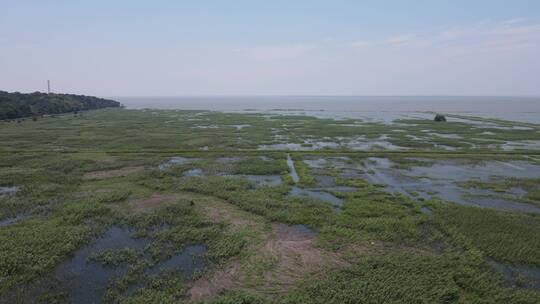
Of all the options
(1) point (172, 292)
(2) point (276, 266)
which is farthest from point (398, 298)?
(1) point (172, 292)

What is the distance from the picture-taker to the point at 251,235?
519 inches

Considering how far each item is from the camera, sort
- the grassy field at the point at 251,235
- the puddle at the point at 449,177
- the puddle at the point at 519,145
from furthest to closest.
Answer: the puddle at the point at 519,145 → the puddle at the point at 449,177 → the grassy field at the point at 251,235

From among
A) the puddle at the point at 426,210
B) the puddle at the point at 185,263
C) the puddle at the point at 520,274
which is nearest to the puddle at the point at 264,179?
the puddle at the point at 426,210

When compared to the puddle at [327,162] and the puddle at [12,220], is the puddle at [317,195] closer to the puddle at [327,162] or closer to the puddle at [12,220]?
the puddle at [327,162]

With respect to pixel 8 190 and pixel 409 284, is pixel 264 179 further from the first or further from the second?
pixel 8 190

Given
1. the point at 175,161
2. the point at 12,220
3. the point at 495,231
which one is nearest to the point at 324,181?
the point at 495,231

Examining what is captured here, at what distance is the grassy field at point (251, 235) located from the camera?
945cm

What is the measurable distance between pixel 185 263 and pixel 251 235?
316 cm

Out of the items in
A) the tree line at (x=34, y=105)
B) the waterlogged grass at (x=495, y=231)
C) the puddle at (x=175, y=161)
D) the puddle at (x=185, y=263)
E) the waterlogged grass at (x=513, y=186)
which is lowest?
the puddle at (x=185, y=263)

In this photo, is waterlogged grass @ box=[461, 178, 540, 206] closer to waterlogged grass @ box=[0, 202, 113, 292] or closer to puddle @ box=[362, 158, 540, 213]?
puddle @ box=[362, 158, 540, 213]

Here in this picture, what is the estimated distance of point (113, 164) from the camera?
26.0 meters

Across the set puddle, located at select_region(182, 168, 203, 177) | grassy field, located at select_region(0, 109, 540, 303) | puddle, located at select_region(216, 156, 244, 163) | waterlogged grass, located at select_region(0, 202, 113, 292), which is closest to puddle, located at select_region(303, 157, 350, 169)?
grassy field, located at select_region(0, 109, 540, 303)

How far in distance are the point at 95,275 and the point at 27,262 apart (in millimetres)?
2695

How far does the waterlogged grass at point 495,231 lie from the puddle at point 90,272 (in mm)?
13271
